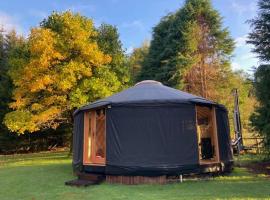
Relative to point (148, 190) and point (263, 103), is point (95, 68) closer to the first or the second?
point (263, 103)

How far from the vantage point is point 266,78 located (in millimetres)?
8922

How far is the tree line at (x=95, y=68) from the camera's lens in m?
14.2

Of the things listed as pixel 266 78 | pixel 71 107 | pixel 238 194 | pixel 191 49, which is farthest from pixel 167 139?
pixel 191 49

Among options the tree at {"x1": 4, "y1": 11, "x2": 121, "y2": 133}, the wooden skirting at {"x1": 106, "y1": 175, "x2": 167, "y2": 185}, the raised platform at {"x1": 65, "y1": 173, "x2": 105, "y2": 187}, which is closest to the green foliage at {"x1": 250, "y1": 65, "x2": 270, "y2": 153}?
the wooden skirting at {"x1": 106, "y1": 175, "x2": 167, "y2": 185}

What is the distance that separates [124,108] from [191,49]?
44.5ft

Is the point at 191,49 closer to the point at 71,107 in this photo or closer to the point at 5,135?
the point at 71,107

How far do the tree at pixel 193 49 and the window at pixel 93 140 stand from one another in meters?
11.1

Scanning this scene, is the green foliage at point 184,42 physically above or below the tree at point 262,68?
above

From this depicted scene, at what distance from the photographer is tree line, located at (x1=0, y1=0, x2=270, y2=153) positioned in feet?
46.6

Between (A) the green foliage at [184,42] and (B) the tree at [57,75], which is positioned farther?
(A) the green foliage at [184,42]

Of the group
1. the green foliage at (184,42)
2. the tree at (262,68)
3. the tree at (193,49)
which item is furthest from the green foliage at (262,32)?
the tree at (193,49)

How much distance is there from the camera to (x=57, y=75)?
14.4 metres

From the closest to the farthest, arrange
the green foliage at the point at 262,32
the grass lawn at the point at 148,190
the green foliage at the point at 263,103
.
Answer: the grass lawn at the point at 148,190, the green foliage at the point at 263,103, the green foliage at the point at 262,32

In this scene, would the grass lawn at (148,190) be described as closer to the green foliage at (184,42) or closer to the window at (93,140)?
the window at (93,140)
